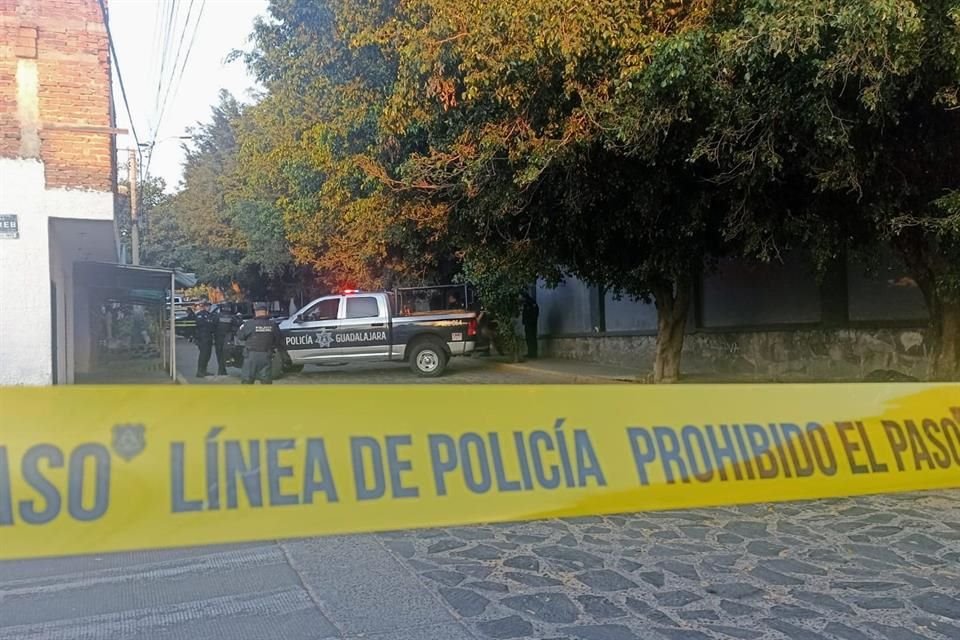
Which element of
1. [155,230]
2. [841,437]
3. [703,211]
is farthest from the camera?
[155,230]

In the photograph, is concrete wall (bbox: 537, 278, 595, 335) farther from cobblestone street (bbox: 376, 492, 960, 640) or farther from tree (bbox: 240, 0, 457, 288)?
cobblestone street (bbox: 376, 492, 960, 640)

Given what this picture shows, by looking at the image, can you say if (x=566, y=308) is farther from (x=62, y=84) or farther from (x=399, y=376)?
(x=62, y=84)

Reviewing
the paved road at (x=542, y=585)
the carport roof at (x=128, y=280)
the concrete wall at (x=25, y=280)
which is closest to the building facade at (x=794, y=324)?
the paved road at (x=542, y=585)

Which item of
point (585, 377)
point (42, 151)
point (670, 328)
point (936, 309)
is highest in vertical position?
point (42, 151)

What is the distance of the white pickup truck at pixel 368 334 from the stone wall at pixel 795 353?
189 inches

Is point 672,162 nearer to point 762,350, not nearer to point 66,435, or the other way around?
point 762,350

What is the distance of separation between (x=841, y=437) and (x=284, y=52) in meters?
11.5

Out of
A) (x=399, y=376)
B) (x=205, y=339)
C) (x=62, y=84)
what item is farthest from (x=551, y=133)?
(x=205, y=339)

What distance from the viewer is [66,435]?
4035 mm

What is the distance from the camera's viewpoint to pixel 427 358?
1855 cm

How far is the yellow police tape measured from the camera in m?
4.02

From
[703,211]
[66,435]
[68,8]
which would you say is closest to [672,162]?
[703,211]

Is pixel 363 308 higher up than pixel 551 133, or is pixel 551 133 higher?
pixel 551 133

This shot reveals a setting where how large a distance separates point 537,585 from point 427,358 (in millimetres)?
13986
